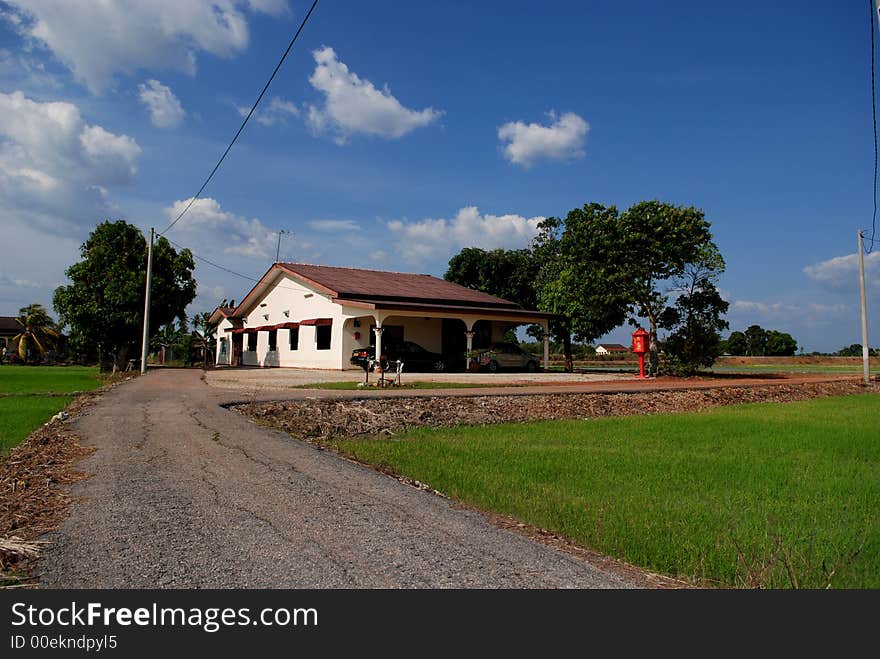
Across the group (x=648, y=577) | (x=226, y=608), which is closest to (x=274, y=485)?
(x=226, y=608)

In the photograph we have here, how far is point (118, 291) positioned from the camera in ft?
93.8

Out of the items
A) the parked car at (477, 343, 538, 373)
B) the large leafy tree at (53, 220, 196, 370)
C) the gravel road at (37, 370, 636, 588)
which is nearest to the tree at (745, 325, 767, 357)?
the parked car at (477, 343, 538, 373)

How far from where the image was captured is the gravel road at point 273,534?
140 inches

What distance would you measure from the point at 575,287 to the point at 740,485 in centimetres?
2306

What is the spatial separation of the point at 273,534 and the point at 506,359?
84.3 ft

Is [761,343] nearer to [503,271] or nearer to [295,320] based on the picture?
[503,271]

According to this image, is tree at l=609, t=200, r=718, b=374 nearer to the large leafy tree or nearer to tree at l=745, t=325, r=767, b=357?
the large leafy tree

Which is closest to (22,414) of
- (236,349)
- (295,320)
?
(295,320)

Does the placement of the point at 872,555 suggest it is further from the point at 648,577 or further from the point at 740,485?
the point at 740,485

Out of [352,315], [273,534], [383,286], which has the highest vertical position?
[383,286]

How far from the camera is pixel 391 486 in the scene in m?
6.13

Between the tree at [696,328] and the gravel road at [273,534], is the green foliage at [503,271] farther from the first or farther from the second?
the gravel road at [273,534]

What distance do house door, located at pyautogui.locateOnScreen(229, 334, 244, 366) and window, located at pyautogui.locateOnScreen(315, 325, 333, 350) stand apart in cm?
1156

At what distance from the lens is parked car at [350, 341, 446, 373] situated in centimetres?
2677
